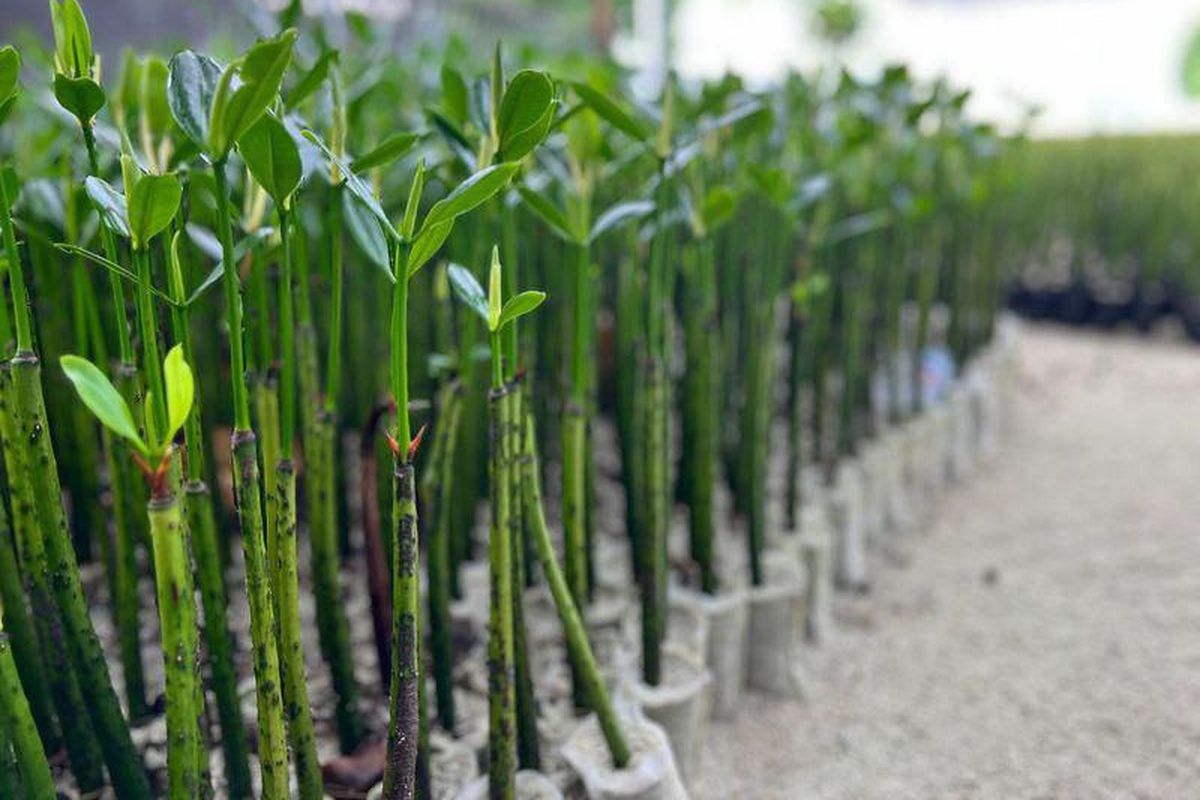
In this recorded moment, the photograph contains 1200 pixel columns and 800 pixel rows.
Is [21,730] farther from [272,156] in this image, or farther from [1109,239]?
[1109,239]

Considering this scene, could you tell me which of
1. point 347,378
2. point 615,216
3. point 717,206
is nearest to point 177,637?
point 615,216

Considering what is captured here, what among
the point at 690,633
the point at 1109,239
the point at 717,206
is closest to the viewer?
the point at 717,206

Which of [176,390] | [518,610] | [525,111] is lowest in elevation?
[518,610]

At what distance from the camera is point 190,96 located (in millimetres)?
500

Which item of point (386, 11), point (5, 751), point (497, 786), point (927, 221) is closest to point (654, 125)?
point (927, 221)

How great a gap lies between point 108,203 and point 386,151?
17 centimetres

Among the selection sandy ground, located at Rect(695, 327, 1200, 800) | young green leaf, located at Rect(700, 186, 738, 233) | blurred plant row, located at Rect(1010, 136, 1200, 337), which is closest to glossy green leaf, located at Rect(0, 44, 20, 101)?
young green leaf, located at Rect(700, 186, 738, 233)

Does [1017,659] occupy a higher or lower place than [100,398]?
lower

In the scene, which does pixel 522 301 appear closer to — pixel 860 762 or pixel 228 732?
pixel 228 732

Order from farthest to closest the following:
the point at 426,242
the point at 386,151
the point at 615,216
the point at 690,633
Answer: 1. the point at 690,633
2. the point at 615,216
3. the point at 386,151
4. the point at 426,242

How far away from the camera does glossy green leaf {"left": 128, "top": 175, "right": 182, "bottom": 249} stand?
1.69ft

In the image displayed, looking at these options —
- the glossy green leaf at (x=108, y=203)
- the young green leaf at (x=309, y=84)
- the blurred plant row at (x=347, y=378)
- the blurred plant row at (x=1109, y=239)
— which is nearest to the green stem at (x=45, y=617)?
the blurred plant row at (x=347, y=378)

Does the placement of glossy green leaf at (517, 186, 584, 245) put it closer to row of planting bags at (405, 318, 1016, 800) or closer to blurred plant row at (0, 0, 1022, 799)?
blurred plant row at (0, 0, 1022, 799)

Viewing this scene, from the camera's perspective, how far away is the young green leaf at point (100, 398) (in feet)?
1.42
